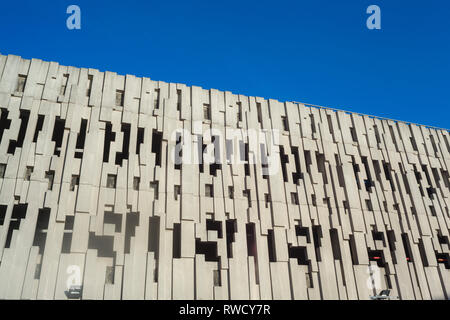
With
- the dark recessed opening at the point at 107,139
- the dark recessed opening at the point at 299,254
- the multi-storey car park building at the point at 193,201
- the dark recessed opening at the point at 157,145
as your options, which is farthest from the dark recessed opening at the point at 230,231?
the dark recessed opening at the point at 107,139

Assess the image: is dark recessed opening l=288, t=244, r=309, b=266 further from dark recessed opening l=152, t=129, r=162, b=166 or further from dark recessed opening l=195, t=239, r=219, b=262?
dark recessed opening l=152, t=129, r=162, b=166

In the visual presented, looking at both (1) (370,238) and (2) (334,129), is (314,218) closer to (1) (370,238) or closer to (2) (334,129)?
(1) (370,238)

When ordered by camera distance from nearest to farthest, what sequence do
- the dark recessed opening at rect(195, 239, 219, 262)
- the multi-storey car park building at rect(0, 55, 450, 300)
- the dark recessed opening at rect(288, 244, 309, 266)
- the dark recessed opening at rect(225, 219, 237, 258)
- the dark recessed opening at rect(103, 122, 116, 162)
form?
the multi-storey car park building at rect(0, 55, 450, 300)
the dark recessed opening at rect(225, 219, 237, 258)
the dark recessed opening at rect(195, 239, 219, 262)
the dark recessed opening at rect(103, 122, 116, 162)
the dark recessed opening at rect(288, 244, 309, 266)

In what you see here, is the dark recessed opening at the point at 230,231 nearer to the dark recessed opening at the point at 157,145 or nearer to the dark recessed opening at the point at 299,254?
the dark recessed opening at the point at 299,254

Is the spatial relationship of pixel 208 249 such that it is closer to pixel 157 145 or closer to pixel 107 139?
pixel 157 145

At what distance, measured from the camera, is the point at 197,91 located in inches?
688

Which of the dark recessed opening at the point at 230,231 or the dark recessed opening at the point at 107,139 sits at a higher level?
the dark recessed opening at the point at 107,139

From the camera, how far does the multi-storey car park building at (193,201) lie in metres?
12.4

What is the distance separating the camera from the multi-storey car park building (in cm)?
1239

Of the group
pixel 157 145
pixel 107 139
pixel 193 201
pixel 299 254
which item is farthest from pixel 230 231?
pixel 107 139

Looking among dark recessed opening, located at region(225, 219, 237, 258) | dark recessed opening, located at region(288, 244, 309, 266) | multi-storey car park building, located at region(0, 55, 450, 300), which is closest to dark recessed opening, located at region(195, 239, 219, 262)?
multi-storey car park building, located at region(0, 55, 450, 300)

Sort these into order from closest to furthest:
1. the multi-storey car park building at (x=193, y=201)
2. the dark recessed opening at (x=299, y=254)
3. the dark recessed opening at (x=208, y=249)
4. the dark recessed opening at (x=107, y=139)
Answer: the multi-storey car park building at (x=193, y=201), the dark recessed opening at (x=208, y=249), the dark recessed opening at (x=107, y=139), the dark recessed opening at (x=299, y=254)
